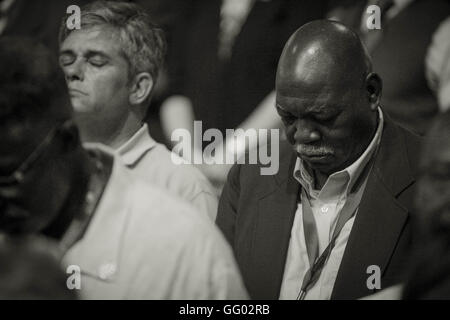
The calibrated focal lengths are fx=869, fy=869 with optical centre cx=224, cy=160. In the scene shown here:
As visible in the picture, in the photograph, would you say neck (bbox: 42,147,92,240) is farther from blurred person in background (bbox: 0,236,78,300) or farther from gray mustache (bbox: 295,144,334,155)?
gray mustache (bbox: 295,144,334,155)

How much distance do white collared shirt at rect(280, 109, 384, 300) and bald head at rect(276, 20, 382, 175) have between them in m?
0.03

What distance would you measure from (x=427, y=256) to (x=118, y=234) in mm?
686

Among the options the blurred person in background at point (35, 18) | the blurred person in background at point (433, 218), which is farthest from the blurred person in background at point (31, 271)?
the blurred person in background at point (433, 218)

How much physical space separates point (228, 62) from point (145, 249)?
71cm

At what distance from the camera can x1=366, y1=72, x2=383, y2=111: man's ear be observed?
6.95ft

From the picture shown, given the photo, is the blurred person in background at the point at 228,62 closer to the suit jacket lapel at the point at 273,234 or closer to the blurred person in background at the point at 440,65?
the suit jacket lapel at the point at 273,234

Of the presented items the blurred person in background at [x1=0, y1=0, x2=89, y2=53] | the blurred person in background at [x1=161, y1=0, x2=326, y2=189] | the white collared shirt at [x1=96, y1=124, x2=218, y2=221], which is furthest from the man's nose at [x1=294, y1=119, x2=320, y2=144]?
the blurred person in background at [x1=0, y1=0, x2=89, y2=53]

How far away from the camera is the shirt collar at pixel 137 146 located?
7.50 ft

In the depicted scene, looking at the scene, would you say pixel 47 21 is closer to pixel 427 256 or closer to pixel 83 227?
pixel 83 227

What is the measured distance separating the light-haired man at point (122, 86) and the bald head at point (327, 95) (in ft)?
1.06

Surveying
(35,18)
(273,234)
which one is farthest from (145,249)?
(35,18)

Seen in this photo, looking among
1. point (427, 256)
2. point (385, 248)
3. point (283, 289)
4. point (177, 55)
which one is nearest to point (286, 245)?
point (283, 289)

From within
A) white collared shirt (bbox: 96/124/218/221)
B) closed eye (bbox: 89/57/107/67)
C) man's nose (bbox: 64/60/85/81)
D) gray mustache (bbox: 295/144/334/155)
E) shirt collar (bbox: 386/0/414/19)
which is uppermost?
shirt collar (bbox: 386/0/414/19)
